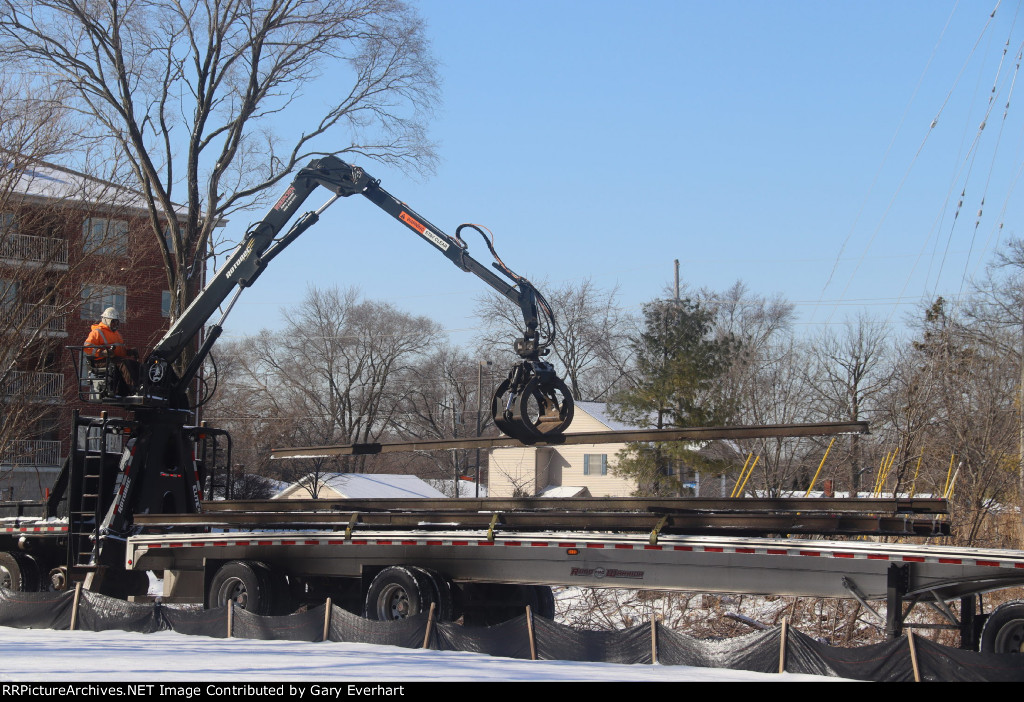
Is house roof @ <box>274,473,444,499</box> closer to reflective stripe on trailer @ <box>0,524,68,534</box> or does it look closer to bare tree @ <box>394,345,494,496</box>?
bare tree @ <box>394,345,494,496</box>

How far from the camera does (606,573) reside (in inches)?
414

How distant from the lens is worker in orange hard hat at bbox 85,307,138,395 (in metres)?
14.5

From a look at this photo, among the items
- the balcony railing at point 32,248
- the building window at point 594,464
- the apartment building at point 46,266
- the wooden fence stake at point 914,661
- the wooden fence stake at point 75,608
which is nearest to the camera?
the wooden fence stake at point 914,661

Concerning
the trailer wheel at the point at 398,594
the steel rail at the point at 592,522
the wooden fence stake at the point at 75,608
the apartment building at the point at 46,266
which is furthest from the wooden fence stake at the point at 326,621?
the apartment building at the point at 46,266

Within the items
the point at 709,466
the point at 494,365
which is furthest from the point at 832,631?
the point at 494,365

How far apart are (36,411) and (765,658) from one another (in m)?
23.9

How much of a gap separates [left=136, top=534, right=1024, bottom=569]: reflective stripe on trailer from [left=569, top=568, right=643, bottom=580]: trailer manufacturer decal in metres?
0.23

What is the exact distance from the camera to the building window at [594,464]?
48.6m

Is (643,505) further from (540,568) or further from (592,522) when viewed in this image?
(540,568)

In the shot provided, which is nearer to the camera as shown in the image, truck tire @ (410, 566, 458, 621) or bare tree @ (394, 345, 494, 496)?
truck tire @ (410, 566, 458, 621)

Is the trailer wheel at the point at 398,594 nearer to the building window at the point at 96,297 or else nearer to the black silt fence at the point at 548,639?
the black silt fence at the point at 548,639

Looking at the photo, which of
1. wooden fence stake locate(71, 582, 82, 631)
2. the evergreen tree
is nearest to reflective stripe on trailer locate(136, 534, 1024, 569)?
wooden fence stake locate(71, 582, 82, 631)

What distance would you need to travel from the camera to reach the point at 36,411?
1107 inches

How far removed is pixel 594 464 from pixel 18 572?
35518mm
